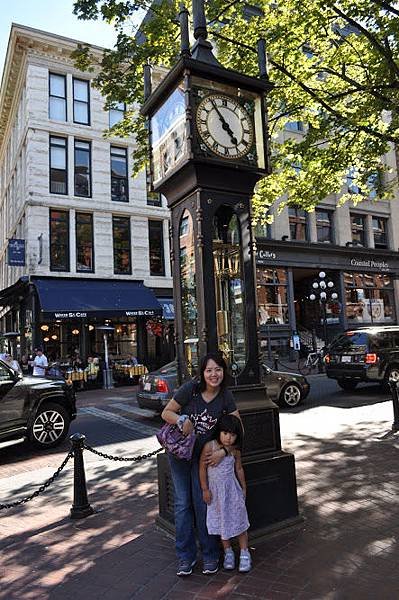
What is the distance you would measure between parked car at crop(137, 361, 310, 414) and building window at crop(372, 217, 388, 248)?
71.1ft

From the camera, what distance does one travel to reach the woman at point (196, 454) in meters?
3.48

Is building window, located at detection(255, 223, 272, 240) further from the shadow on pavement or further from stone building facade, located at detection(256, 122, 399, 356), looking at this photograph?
the shadow on pavement

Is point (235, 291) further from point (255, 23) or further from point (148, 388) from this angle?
point (255, 23)

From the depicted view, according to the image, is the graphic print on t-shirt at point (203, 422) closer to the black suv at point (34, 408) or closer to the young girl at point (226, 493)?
the young girl at point (226, 493)

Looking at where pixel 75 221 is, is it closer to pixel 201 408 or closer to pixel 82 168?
pixel 82 168

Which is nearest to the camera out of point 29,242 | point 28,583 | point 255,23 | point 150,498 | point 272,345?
point 28,583

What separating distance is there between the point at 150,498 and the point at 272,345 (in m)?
20.2

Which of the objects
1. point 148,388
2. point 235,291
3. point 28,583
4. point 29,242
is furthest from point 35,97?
point 28,583

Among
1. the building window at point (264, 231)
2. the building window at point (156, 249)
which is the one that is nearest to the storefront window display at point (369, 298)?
the building window at point (264, 231)

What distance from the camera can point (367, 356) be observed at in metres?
12.6

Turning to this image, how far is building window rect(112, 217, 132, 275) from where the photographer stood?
22406 mm

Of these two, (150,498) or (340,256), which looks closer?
(150,498)

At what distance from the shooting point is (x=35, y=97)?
21.0 meters

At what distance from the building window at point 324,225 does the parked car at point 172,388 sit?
57.9 ft
